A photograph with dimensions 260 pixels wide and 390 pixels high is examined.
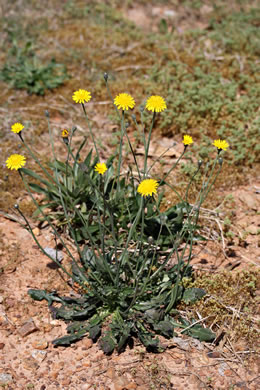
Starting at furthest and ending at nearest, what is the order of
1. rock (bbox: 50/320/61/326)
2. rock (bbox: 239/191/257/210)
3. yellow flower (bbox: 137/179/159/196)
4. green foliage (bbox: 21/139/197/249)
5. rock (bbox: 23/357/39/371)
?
rock (bbox: 239/191/257/210), green foliage (bbox: 21/139/197/249), rock (bbox: 50/320/61/326), rock (bbox: 23/357/39/371), yellow flower (bbox: 137/179/159/196)

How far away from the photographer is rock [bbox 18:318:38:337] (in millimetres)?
2799

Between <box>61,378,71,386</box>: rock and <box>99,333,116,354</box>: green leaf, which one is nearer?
<box>61,378,71,386</box>: rock

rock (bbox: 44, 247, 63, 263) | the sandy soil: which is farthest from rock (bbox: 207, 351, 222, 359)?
rock (bbox: 44, 247, 63, 263)

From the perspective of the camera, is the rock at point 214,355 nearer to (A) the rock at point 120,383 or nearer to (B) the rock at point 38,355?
(A) the rock at point 120,383

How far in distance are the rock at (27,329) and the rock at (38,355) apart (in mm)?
138

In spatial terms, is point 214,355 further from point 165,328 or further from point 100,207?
point 100,207

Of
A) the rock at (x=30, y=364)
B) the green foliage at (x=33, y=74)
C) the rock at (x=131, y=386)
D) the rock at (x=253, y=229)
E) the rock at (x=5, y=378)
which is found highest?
the green foliage at (x=33, y=74)

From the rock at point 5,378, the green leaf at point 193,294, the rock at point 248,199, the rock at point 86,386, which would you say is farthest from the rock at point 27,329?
the rock at point 248,199

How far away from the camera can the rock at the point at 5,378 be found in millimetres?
2506

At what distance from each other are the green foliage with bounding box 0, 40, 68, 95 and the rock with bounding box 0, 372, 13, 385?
3.45 m

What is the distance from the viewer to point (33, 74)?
5.14 meters

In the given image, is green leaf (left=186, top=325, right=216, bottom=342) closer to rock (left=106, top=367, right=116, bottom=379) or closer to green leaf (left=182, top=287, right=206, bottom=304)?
green leaf (left=182, top=287, right=206, bottom=304)

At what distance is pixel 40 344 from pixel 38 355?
81 mm

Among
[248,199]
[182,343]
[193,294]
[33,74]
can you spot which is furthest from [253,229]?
[33,74]
